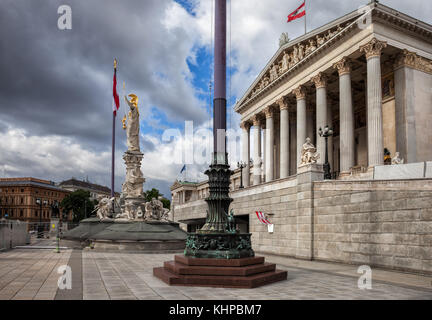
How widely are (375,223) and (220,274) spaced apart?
36.4 ft

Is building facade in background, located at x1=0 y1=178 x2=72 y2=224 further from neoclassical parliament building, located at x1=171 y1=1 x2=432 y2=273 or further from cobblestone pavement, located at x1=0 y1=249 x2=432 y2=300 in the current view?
cobblestone pavement, located at x1=0 y1=249 x2=432 y2=300

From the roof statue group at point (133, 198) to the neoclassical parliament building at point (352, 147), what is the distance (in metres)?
9.21

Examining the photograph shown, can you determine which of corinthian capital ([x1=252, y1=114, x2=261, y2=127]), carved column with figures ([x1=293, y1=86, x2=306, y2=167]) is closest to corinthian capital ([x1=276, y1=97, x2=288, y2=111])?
carved column with figures ([x1=293, y1=86, x2=306, y2=167])

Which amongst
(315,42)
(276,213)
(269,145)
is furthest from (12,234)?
(315,42)

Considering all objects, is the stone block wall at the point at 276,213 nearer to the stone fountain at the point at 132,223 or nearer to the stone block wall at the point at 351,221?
the stone block wall at the point at 351,221

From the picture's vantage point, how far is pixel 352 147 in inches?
1291

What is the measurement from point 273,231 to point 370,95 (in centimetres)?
1421

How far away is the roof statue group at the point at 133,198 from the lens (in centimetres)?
3053

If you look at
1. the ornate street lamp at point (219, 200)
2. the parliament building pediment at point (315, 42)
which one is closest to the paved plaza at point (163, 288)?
the ornate street lamp at point (219, 200)

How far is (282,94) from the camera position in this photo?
4438cm

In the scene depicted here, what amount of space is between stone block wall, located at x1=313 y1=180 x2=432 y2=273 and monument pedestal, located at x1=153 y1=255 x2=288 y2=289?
805 centimetres

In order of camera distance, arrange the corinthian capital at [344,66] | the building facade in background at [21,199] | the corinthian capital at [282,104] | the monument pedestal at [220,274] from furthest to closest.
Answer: the building facade in background at [21,199] → the corinthian capital at [282,104] → the corinthian capital at [344,66] → the monument pedestal at [220,274]
